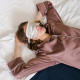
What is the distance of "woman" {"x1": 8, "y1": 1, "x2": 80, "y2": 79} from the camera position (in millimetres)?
872

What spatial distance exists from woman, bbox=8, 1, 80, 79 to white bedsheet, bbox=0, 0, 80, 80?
64 millimetres

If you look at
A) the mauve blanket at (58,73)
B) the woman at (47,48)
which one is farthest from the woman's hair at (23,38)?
the mauve blanket at (58,73)

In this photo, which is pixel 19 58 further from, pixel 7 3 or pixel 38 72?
pixel 7 3

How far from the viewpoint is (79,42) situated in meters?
0.89

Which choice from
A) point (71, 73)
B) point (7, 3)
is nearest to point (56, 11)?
point (7, 3)

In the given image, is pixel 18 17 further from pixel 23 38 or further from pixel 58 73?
pixel 58 73

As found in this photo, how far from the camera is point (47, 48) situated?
95 centimetres

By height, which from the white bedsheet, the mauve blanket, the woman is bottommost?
the mauve blanket

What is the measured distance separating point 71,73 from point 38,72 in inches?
11.9

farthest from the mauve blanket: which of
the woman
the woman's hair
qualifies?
the woman's hair

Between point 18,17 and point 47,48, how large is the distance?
0.51 metres

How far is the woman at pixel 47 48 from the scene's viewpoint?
872mm

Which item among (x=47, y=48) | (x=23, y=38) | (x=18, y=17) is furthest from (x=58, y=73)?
(x=18, y=17)

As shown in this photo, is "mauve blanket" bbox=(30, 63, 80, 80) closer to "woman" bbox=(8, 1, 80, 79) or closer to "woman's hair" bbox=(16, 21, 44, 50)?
"woman" bbox=(8, 1, 80, 79)
